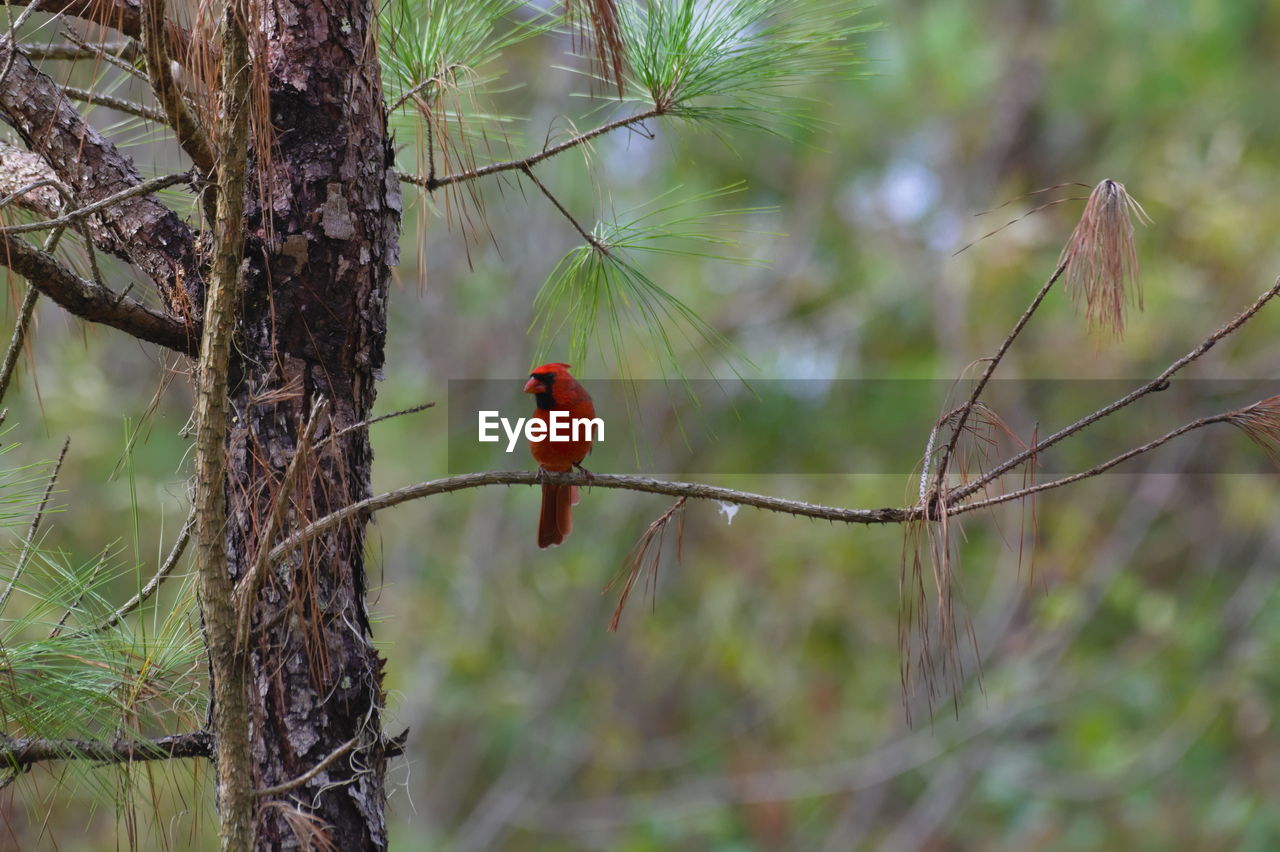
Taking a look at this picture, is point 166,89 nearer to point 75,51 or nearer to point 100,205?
point 100,205

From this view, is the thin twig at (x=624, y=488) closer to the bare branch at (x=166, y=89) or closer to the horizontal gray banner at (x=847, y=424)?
the bare branch at (x=166, y=89)

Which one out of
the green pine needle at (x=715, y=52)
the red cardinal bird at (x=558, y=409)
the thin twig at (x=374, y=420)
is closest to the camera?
the thin twig at (x=374, y=420)

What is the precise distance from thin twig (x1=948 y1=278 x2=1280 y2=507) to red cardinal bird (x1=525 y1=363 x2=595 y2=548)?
1.50 m

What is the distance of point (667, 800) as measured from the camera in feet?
25.9

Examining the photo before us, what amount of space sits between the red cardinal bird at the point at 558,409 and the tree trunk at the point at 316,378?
1.09m

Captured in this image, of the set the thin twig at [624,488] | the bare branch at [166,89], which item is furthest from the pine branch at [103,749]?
the bare branch at [166,89]

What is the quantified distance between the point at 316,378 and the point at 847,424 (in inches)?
261

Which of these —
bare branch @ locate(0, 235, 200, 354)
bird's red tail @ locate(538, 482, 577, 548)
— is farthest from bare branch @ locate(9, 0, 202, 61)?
bird's red tail @ locate(538, 482, 577, 548)

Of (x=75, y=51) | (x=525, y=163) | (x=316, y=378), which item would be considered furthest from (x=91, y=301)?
(x=525, y=163)

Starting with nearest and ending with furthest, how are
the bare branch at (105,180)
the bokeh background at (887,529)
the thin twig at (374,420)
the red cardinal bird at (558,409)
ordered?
the thin twig at (374,420), the bare branch at (105,180), the red cardinal bird at (558,409), the bokeh background at (887,529)

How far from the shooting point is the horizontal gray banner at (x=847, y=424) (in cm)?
754

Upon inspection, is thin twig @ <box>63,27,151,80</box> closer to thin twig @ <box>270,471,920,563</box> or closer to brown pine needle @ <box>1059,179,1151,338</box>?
thin twig @ <box>270,471,920,563</box>

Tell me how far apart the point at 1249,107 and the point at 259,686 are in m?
7.60

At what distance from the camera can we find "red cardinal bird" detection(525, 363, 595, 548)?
9.77 ft
